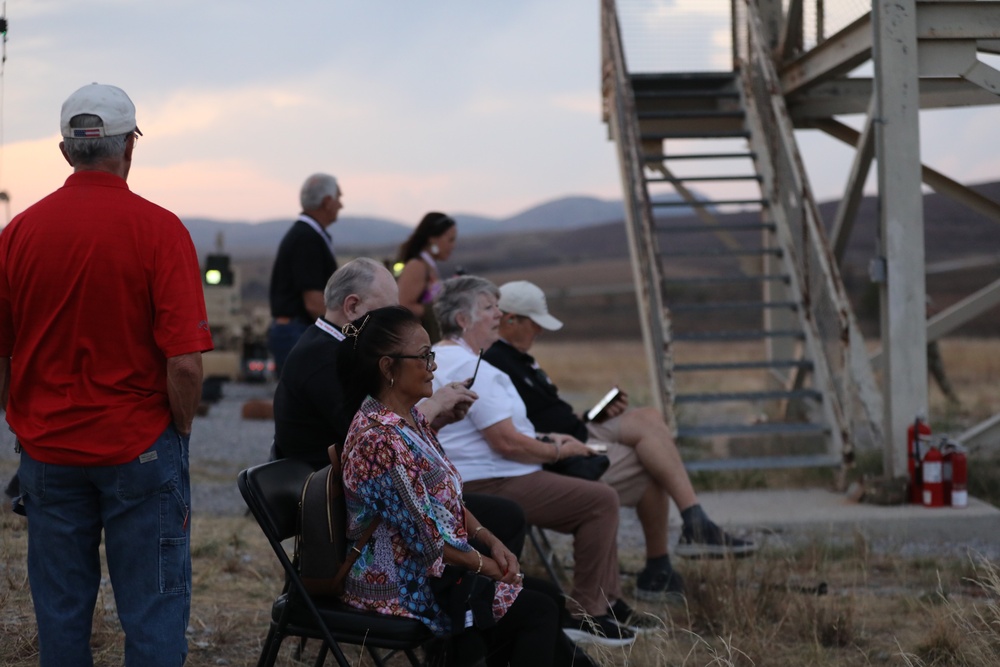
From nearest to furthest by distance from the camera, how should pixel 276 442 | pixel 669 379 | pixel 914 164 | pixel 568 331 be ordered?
pixel 276 442 → pixel 914 164 → pixel 669 379 → pixel 568 331

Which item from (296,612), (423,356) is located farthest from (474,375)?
(296,612)

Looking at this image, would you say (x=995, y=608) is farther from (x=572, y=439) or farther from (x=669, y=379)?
(x=669, y=379)

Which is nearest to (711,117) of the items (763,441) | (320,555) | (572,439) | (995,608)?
(763,441)

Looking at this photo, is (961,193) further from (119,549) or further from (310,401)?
(119,549)

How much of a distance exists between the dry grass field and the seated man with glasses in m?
0.12

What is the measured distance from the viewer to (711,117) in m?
10.9

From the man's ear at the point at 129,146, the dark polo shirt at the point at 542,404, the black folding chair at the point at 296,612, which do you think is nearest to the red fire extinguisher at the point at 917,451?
the dark polo shirt at the point at 542,404

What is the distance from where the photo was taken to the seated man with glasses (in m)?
5.54

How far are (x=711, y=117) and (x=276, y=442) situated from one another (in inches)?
298

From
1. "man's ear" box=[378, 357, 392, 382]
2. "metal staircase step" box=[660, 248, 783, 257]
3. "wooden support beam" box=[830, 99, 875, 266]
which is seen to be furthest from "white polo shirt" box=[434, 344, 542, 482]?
"metal staircase step" box=[660, 248, 783, 257]

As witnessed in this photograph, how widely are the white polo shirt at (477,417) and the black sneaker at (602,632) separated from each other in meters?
0.66

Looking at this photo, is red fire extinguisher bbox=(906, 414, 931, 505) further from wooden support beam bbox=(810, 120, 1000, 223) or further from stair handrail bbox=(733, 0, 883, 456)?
wooden support beam bbox=(810, 120, 1000, 223)

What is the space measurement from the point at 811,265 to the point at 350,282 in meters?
5.68

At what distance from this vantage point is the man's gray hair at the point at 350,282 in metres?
4.23
